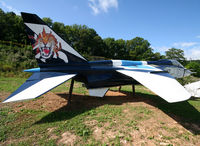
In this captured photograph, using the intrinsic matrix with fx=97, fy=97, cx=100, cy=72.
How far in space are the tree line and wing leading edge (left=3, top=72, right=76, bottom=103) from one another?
13.6 m

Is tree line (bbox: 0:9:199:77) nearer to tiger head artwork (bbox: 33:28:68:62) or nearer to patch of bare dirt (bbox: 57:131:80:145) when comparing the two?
tiger head artwork (bbox: 33:28:68:62)

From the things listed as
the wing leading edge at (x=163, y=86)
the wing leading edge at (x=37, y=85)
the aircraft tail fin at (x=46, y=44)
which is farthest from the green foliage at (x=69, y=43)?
the wing leading edge at (x=163, y=86)

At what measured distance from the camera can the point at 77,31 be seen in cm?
4303

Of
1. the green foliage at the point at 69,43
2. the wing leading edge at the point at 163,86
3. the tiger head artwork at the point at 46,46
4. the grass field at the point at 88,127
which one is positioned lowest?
the grass field at the point at 88,127

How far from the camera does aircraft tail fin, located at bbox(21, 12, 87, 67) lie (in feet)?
14.4

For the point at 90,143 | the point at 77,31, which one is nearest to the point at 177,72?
the point at 90,143

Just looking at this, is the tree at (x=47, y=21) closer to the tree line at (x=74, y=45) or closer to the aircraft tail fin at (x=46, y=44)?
the tree line at (x=74, y=45)

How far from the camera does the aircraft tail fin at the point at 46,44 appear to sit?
14.4ft

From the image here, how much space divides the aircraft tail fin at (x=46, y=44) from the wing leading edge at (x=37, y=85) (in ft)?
2.54

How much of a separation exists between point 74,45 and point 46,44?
39.7 metres

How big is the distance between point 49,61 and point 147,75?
17.4 ft

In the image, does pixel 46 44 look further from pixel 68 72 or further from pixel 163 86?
pixel 163 86

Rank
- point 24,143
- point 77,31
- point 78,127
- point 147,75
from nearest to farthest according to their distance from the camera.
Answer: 1. point 24,143
2. point 78,127
3. point 147,75
4. point 77,31

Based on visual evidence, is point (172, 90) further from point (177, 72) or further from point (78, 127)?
point (177, 72)
